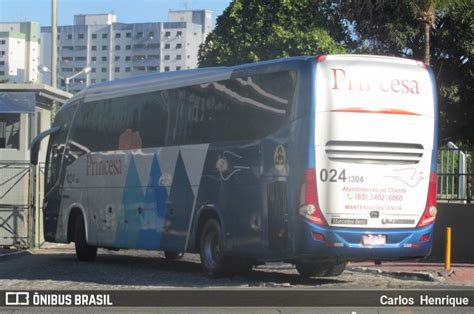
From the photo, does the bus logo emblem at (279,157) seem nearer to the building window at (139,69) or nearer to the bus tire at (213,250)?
the bus tire at (213,250)

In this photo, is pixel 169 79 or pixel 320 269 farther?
pixel 169 79

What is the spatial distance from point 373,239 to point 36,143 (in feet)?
35.4

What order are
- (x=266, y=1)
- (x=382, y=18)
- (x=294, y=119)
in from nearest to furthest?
(x=294, y=119), (x=382, y=18), (x=266, y=1)

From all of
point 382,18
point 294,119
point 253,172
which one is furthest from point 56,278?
point 382,18

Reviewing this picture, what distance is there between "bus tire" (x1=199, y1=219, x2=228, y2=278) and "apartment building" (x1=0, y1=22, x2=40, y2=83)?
88.6 m

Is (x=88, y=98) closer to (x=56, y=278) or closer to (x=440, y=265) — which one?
(x=56, y=278)

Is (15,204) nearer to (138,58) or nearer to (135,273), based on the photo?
(135,273)

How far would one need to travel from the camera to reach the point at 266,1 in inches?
1086

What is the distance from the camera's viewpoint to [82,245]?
18625 mm

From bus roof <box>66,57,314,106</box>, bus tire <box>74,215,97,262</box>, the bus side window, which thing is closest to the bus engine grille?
bus roof <box>66,57,314,106</box>

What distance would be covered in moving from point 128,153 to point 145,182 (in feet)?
2.79

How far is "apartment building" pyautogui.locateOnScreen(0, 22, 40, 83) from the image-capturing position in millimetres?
103438

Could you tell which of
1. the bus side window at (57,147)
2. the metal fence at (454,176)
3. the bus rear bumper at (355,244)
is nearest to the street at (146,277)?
the bus rear bumper at (355,244)

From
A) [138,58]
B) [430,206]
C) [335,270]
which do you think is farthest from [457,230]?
[138,58]
